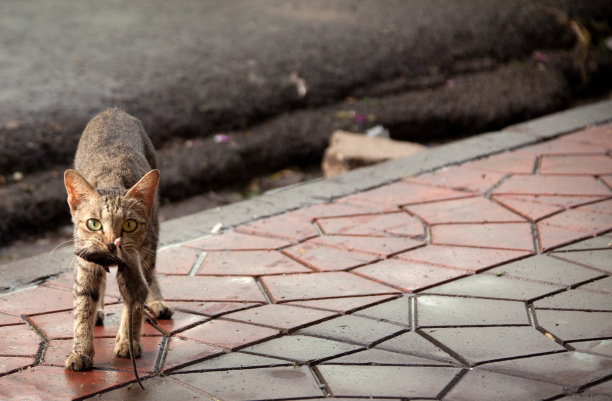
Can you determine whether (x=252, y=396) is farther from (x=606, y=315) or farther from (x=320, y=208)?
(x=320, y=208)

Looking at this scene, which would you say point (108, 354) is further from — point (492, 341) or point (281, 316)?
point (492, 341)

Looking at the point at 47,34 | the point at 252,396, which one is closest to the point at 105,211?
the point at 252,396

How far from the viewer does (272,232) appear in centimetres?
459

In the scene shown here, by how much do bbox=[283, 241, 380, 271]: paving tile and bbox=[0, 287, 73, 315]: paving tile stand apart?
109cm

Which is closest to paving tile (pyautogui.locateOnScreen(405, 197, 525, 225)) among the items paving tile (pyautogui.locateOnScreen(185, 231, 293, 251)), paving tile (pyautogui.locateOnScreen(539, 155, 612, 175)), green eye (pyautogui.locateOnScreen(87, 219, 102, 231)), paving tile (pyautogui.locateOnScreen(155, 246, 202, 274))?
paving tile (pyautogui.locateOnScreen(539, 155, 612, 175))

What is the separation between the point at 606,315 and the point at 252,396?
1470mm

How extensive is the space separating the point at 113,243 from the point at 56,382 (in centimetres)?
53

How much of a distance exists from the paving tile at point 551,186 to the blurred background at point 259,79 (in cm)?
149

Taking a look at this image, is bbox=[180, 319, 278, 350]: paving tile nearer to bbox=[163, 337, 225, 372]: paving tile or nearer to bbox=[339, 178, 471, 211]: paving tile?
bbox=[163, 337, 225, 372]: paving tile

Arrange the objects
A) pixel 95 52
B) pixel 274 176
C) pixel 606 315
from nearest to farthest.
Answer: pixel 606 315
pixel 274 176
pixel 95 52

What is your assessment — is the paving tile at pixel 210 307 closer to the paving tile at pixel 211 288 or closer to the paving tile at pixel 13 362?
the paving tile at pixel 211 288

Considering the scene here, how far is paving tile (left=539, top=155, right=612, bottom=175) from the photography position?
5.28 meters

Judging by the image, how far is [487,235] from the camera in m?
4.41

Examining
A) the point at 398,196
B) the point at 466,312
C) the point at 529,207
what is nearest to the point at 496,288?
the point at 466,312
